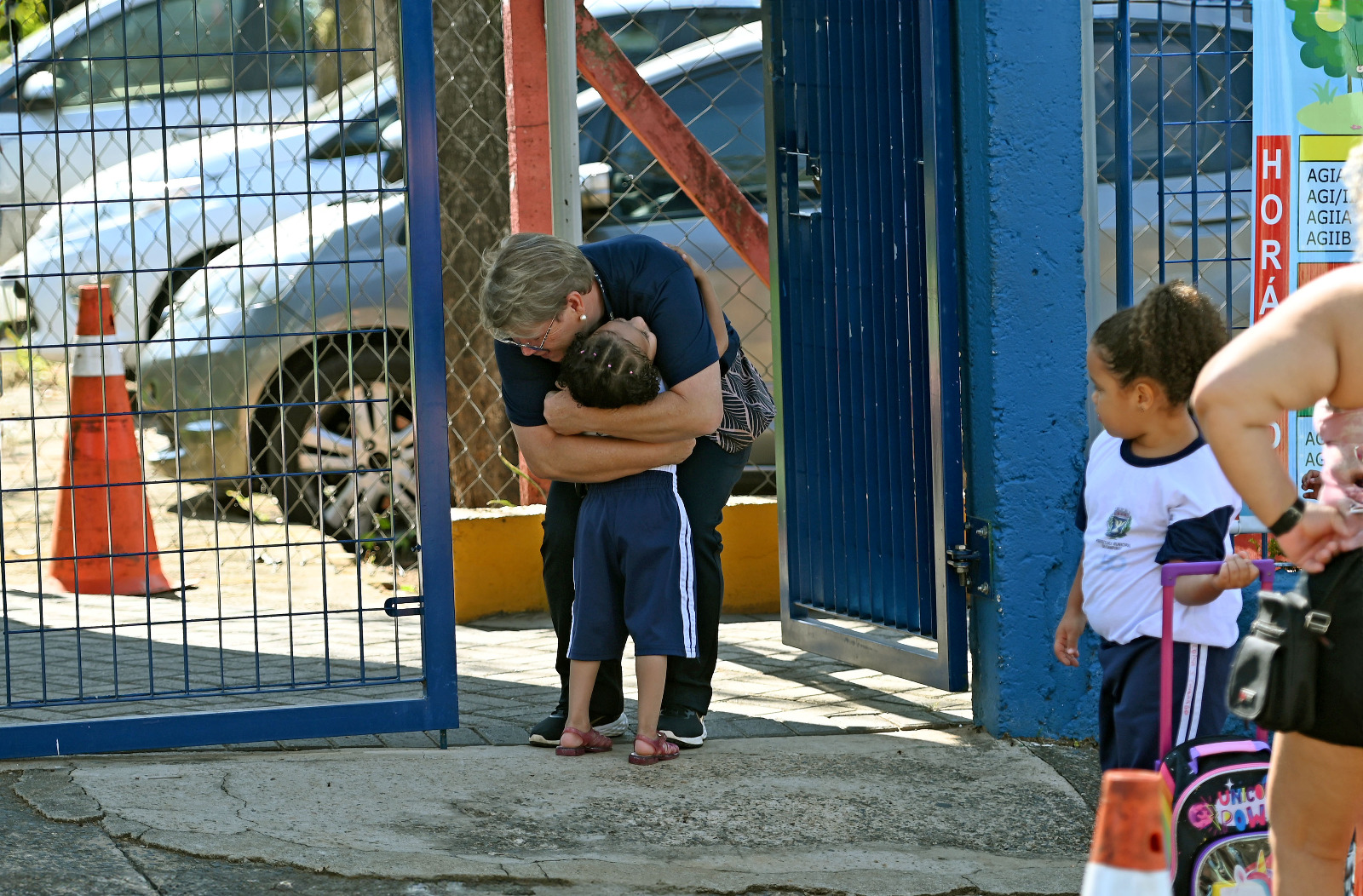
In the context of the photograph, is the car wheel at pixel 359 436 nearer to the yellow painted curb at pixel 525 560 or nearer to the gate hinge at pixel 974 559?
the yellow painted curb at pixel 525 560

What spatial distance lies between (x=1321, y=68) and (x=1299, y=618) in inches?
88.5

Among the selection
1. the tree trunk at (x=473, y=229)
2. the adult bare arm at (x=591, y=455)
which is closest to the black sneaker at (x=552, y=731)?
the adult bare arm at (x=591, y=455)

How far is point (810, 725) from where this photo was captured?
4.40 meters

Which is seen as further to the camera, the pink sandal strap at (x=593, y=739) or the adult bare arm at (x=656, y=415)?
the pink sandal strap at (x=593, y=739)

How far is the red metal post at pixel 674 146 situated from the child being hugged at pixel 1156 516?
2.67 meters

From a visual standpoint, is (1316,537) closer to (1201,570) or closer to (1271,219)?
(1201,570)

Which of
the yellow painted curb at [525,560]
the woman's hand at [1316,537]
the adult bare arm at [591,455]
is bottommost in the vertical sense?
the yellow painted curb at [525,560]

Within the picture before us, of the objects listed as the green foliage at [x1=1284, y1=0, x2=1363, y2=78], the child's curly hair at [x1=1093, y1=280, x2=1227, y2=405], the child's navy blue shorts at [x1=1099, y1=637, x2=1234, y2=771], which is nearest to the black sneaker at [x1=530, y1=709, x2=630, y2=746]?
the child's navy blue shorts at [x1=1099, y1=637, x2=1234, y2=771]

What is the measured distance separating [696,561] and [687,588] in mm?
165

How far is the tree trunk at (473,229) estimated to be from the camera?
20.8 ft

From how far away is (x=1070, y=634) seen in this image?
3143 mm

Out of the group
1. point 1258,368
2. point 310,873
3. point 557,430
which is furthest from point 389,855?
point 1258,368

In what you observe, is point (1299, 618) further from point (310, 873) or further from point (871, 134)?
point (871, 134)

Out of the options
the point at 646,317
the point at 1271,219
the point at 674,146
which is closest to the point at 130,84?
the point at 674,146
